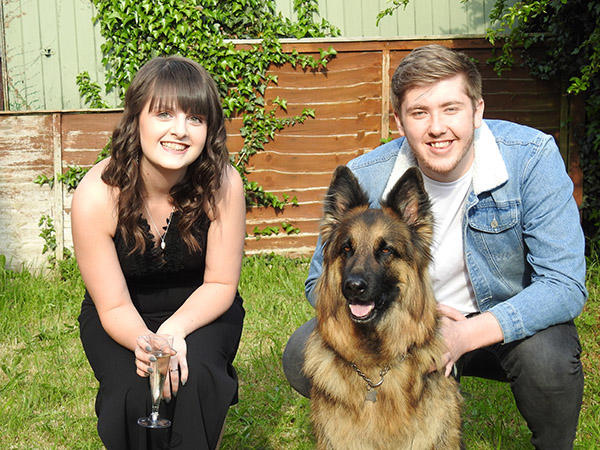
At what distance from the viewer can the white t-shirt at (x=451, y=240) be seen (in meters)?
2.86

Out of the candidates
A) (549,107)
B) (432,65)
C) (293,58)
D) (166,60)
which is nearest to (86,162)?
(293,58)

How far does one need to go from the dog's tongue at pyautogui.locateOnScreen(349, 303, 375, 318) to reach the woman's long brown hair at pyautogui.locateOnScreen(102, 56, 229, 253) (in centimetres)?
77

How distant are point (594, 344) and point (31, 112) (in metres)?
5.52

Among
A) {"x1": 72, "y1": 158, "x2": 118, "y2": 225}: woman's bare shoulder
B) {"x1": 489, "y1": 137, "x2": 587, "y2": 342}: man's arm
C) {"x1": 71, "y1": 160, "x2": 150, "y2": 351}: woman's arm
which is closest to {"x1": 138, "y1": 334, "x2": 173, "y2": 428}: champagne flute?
{"x1": 71, "y1": 160, "x2": 150, "y2": 351}: woman's arm

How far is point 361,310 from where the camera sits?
2.48m

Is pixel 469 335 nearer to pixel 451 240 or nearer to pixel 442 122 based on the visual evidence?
pixel 451 240

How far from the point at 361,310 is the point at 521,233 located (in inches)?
34.9

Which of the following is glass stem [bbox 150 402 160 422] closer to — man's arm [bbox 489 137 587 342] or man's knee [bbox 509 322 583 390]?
man's arm [bbox 489 137 587 342]

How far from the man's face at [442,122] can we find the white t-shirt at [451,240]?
19cm

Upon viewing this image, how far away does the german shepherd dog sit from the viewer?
2498mm

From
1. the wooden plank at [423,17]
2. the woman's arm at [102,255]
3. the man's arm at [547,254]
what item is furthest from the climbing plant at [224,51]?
the man's arm at [547,254]

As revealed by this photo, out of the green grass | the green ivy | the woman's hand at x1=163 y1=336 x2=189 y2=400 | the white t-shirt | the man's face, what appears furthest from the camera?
the green ivy

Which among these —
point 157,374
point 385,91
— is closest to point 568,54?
point 385,91

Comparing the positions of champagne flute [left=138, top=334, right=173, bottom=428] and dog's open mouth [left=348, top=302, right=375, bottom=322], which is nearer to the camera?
champagne flute [left=138, top=334, right=173, bottom=428]
